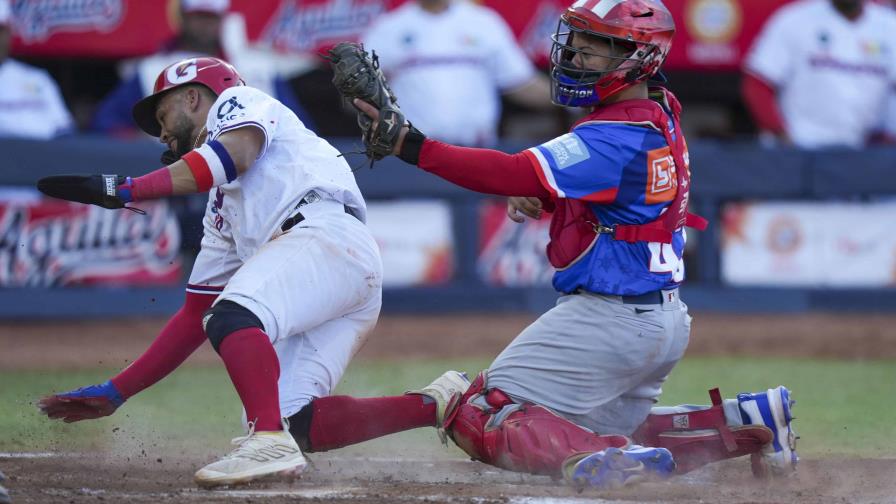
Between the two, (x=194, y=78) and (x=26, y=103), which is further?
(x=26, y=103)

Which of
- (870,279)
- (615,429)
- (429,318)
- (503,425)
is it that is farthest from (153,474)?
(870,279)

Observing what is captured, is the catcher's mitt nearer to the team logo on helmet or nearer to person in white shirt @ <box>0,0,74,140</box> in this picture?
the team logo on helmet

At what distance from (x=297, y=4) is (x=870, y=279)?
514 centimetres

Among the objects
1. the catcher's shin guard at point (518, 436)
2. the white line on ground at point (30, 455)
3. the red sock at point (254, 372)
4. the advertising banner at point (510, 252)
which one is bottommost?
the advertising banner at point (510, 252)

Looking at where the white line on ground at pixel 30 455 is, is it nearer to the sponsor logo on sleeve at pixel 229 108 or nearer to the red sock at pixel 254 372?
the red sock at pixel 254 372

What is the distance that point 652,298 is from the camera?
4.97 meters

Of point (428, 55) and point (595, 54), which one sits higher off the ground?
point (595, 54)

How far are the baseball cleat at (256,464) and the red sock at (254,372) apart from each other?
0.20 ft

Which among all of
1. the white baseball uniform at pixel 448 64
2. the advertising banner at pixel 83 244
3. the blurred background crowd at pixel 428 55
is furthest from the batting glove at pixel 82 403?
the white baseball uniform at pixel 448 64

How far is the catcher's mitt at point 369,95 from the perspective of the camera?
4.63 metres

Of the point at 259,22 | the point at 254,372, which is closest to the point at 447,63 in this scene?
the point at 259,22

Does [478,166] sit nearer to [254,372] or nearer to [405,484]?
[254,372]

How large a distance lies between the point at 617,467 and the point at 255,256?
59.2 inches

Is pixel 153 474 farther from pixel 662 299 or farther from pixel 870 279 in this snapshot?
pixel 870 279
